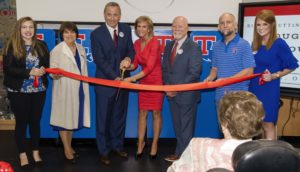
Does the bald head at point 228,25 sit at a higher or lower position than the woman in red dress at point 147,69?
higher

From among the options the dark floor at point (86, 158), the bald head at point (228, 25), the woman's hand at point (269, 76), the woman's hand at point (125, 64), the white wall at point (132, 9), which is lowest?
the dark floor at point (86, 158)

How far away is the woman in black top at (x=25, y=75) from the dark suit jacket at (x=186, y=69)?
4.87 feet

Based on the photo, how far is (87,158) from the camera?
4629mm

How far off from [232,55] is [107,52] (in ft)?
4.70

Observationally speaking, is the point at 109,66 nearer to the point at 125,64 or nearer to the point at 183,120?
the point at 125,64

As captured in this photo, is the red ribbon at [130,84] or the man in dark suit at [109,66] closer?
the red ribbon at [130,84]

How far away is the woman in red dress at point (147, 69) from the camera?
4.35 metres

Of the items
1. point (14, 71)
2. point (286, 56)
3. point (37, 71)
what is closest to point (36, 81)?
point (37, 71)

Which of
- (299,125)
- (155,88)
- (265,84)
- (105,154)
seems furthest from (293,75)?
(105,154)

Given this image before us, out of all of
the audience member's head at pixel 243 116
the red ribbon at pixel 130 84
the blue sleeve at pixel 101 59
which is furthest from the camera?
the blue sleeve at pixel 101 59

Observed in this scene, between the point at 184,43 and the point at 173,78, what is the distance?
0.42 m

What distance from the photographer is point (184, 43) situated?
13.8 feet

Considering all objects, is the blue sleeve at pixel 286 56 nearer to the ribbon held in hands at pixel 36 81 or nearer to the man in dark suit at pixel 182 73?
the man in dark suit at pixel 182 73

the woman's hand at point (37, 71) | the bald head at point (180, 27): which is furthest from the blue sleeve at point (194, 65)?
the woman's hand at point (37, 71)
